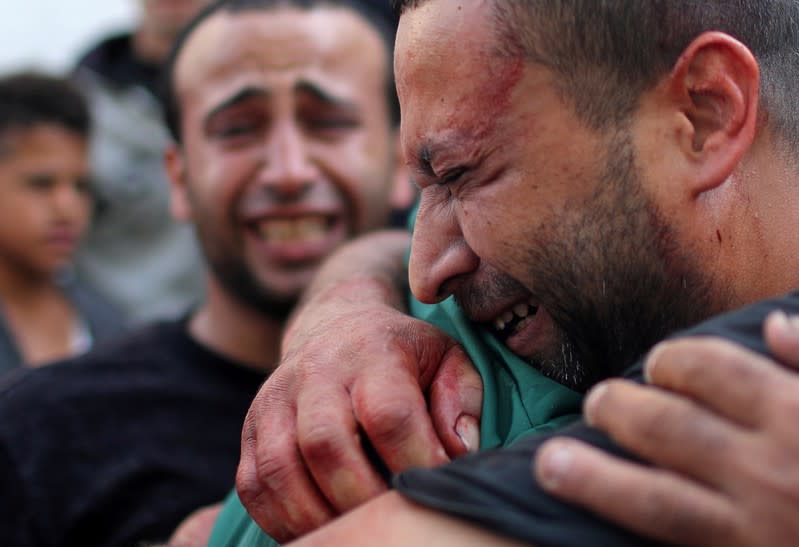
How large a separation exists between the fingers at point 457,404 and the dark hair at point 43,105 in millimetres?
3297

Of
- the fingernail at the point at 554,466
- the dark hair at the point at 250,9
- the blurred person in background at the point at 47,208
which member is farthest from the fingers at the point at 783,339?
the blurred person in background at the point at 47,208

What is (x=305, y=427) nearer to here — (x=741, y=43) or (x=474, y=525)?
(x=474, y=525)

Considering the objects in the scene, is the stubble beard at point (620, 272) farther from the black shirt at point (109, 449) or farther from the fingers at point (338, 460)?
the black shirt at point (109, 449)

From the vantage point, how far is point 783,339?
3.54ft

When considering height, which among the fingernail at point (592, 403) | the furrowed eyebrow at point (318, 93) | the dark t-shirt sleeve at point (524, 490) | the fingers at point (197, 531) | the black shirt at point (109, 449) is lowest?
the black shirt at point (109, 449)

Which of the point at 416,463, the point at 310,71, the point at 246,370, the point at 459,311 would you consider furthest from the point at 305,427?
the point at 310,71

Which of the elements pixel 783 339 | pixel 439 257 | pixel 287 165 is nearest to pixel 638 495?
pixel 783 339

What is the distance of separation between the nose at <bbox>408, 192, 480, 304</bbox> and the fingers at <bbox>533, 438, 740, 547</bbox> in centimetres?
49

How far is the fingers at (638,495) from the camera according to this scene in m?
1.02

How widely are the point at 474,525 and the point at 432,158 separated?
611 mm

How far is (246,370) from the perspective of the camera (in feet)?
9.43

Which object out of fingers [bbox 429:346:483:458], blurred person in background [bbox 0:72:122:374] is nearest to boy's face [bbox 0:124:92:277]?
blurred person in background [bbox 0:72:122:374]

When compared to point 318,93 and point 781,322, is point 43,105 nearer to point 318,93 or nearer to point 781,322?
point 318,93

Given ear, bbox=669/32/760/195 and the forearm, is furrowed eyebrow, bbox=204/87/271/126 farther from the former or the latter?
ear, bbox=669/32/760/195
